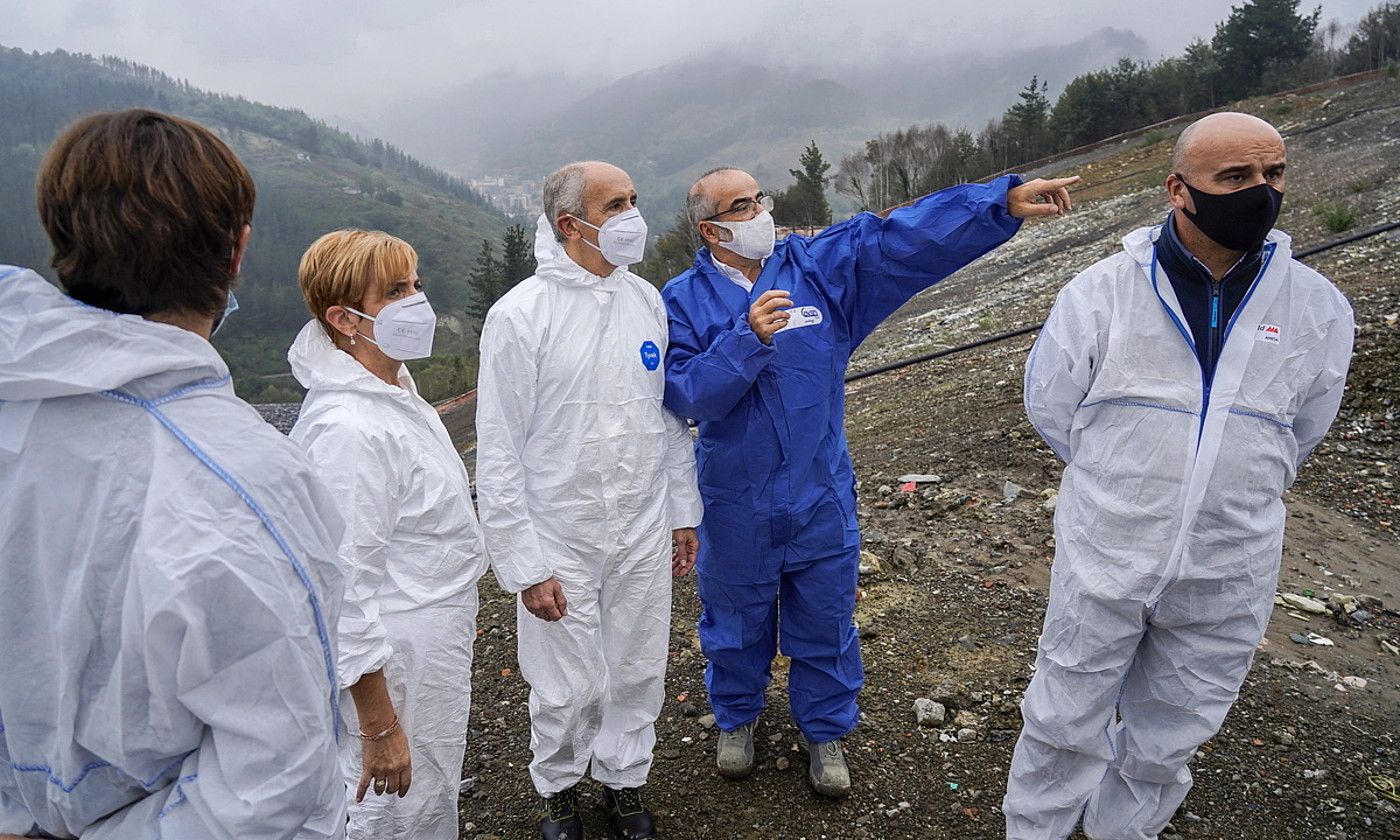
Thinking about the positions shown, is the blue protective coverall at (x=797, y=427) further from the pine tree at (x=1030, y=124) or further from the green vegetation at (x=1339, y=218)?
the pine tree at (x=1030, y=124)

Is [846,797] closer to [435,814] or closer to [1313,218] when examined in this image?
[435,814]

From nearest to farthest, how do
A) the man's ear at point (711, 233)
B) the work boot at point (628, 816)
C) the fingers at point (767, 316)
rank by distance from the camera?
the fingers at point (767, 316), the work boot at point (628, 816), the man's ear at point (711, 233)

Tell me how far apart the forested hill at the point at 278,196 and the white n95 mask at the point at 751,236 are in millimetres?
34636

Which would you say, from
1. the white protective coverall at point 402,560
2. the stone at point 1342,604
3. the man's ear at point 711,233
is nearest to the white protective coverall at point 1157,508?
the man's ear at point 711,233

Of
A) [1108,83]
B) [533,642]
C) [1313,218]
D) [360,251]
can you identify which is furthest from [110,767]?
[1108,83]

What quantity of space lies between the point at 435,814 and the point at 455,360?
4187 centimetres

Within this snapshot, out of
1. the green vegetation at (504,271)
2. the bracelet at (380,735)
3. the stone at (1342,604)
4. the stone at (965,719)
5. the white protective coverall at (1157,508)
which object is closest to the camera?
the bracelet at (380,735)

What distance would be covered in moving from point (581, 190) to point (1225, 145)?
5.78ft

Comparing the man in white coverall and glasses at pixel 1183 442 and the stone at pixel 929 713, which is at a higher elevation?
the man in white coverall and glasses at pixel 1183 442

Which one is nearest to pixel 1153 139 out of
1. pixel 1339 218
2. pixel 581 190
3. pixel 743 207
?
pixel 1339 218

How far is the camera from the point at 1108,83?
1453 inches

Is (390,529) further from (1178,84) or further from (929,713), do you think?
(1178,84)

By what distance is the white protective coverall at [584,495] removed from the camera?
259cm

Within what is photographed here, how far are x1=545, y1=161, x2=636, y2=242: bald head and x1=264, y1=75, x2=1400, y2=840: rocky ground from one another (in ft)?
6.36
